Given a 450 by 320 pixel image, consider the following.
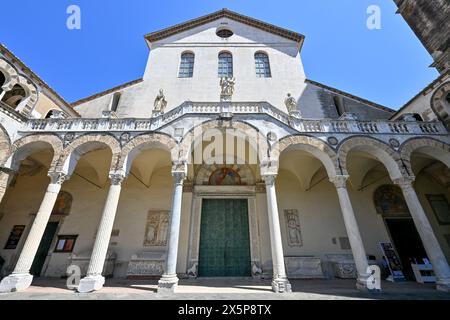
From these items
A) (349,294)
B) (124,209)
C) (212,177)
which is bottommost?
(349,294)

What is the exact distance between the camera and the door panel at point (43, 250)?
9255mm

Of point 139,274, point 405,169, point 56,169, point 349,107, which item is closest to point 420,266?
point 405,169

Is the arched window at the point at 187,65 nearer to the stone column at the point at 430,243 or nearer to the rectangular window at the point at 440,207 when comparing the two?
the stone column at the point at 430,243

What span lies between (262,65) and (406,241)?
13.5 m

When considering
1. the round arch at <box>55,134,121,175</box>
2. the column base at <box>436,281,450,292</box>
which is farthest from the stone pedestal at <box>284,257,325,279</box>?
the round arch at <box>55,134,121,175</box>

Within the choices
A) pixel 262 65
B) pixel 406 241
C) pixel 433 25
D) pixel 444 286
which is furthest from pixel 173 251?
pixel 262 65

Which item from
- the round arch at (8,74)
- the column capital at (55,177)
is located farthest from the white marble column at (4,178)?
the round arch at (8,74)

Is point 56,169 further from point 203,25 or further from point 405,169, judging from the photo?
point 203,25

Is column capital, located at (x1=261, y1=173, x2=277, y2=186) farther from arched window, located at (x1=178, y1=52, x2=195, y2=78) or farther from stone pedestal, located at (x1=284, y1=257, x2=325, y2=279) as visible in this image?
arched window, located at (x1=178, y1=52, x2=195, y2=78)

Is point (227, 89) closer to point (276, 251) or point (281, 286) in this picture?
point (276, 251)

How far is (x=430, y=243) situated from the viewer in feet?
21.9

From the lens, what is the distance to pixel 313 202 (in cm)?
1061

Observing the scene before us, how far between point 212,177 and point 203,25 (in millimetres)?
13885

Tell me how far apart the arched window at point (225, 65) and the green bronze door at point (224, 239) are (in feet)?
29.7
